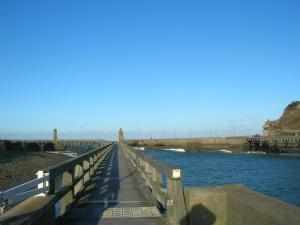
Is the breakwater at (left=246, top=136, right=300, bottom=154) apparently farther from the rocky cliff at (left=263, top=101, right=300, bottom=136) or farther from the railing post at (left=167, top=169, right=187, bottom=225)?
the railing post at (left=167, top=169, right=187, bottom=225)

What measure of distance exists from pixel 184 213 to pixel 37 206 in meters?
2.44

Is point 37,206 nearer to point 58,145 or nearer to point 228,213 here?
point 228,213

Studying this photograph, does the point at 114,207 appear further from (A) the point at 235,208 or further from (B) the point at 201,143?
(B) the point at 201,143

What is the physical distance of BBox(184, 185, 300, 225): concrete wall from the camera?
16.3ft

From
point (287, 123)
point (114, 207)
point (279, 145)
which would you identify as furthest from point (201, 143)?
point (114, 207)

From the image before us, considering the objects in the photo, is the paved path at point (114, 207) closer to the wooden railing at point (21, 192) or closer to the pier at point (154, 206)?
the pier at point (154, 206)

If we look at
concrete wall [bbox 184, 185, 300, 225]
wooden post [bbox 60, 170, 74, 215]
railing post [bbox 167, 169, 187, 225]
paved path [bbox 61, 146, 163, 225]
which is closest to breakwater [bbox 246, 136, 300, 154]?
paved path [bbox 61, 146, 163, 225]

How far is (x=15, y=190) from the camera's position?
17.0 ft

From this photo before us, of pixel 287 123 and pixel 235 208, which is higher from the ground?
pixel 287 123

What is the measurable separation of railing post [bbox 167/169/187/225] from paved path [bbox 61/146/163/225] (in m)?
0.87

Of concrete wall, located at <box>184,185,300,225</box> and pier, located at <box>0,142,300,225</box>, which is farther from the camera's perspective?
pier, located at <box>0,142,300,225</box>

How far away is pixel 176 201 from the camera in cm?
708

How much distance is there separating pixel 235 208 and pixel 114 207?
3.87m

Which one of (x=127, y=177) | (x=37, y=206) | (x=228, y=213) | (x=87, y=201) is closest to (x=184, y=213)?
(x=228, y=213)
